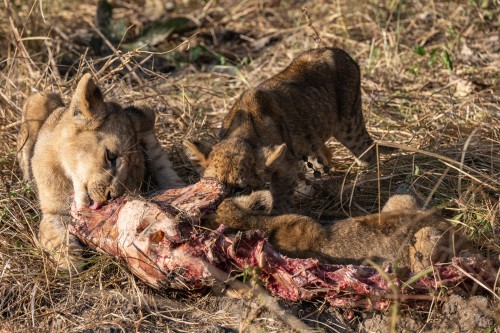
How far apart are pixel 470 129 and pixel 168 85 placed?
385 cm

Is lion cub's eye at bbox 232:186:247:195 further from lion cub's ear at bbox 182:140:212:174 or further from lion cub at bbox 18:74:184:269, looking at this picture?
lion cub at bbox 18:74:184:269

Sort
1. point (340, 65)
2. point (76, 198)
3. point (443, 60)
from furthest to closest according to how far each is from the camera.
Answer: point (443, 60) < point (340, 65) < point (76, 198)

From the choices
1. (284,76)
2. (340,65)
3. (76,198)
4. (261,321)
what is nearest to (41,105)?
(76,198)

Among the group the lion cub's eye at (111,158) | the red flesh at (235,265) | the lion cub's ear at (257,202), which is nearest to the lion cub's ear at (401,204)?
the red flesh at (235,265)

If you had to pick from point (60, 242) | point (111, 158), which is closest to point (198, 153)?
point (111, 158)

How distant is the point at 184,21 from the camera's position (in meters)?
11.4

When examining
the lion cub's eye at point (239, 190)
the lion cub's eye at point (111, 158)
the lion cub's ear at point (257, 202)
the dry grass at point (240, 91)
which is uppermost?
the lion cub's eye at point (111, 158)

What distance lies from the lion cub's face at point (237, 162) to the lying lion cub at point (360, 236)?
928 mm

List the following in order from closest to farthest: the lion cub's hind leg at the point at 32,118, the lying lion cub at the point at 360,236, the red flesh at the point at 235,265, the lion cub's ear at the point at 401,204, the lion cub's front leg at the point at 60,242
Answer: the red flesh at the point at 235,265
the lying lion cub at the point at 360,236
the lion cub's ear at the point at 401,204
the lion cub's front leg at the point at 60,242
the lion cub's hind leg at the point at 32,118

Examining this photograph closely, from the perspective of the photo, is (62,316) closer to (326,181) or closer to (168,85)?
(326,181)

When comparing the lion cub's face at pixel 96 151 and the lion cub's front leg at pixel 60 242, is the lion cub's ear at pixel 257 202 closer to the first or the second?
the lion cub's face at pixel 96 151

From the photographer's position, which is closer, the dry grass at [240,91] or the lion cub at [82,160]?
the dry grass at [240,91]

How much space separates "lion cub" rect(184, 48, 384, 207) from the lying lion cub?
0.99 metres

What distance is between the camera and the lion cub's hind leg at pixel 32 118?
7217 millimetres
